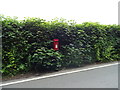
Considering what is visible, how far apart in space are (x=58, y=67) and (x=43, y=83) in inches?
51.7

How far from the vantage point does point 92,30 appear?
505 cm

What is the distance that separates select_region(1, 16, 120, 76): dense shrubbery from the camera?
3.46 m

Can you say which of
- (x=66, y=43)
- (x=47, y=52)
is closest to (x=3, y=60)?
(x=47, y=52)

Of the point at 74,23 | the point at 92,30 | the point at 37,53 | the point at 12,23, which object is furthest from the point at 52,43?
the point at 92,30

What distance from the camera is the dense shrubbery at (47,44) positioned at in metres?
3.46

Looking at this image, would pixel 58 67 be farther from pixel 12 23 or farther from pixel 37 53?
pixel 12 23

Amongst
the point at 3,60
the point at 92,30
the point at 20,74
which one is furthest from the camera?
the point at 92,30

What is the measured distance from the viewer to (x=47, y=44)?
4082 millimetres

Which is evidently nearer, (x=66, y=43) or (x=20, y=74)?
→ (x=20, y=74)

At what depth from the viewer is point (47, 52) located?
12.8 ft

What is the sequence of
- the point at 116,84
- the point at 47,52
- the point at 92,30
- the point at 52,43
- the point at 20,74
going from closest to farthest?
1. the point at 116,84
2. the point at 20,74
3. the point at 47,52
4. the point at 52,43
5. the point at 92,30

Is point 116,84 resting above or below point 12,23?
below

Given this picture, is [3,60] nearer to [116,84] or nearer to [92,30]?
[116,84]

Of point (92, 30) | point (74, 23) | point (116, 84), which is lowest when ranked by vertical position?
→ point (116, 84)
